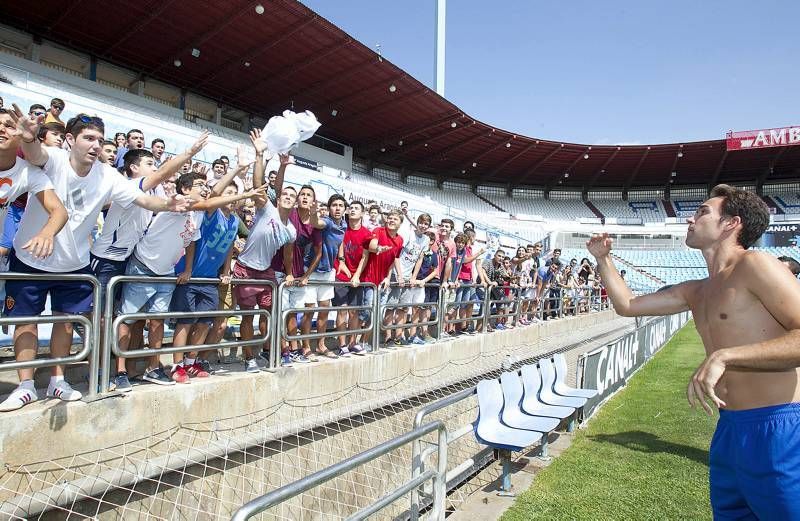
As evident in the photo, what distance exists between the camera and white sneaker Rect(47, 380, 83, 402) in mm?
2969

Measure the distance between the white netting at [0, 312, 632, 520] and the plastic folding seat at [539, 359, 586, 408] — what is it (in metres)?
1.11

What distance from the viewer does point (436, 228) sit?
798 centimetres

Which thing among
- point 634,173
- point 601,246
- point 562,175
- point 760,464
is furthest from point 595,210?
point 760,464

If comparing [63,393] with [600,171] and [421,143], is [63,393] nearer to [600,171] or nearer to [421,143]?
[421,143]

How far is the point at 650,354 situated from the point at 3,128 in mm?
13290

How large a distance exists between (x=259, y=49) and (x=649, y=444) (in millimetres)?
19918

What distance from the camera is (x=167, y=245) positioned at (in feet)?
12.7

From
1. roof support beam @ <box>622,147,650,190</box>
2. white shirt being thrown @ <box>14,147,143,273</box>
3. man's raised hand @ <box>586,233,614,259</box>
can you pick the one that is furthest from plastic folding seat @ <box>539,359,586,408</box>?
roof support beam @ <box>622,147,650,190</box>

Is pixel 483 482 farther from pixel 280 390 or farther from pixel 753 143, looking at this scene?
pixel 753 143

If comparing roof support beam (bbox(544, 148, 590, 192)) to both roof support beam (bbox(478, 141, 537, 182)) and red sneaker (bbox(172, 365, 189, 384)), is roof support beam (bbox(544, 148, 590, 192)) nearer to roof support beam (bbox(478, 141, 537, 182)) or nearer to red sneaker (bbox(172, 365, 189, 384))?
roof support beam (bbox(478, 141, 537, 182))

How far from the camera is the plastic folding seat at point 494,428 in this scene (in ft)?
14.7

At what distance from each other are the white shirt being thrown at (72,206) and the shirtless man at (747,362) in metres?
3.29

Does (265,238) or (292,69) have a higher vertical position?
(292,69)

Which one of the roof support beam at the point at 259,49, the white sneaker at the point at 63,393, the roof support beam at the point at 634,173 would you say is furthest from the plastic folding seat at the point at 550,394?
the roof support beam at the point at 634,173
